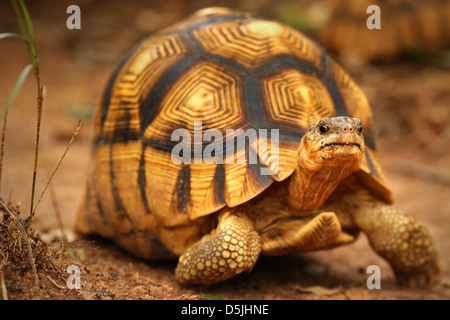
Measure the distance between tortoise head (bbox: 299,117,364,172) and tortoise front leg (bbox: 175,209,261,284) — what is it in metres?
0.57

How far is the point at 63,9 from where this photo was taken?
1256 cm

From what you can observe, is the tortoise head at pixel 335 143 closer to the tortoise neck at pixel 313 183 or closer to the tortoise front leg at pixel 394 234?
the tortoise neck at pixel 313 183

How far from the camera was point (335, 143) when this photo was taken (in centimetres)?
256

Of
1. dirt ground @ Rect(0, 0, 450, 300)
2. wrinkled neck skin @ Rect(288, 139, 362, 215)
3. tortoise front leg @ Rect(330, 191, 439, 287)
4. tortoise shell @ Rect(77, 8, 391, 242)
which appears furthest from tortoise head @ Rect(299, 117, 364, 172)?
dirt ground @ Rect(0, 0, 450, 300)

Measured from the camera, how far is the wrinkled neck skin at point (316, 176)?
264 centimetres

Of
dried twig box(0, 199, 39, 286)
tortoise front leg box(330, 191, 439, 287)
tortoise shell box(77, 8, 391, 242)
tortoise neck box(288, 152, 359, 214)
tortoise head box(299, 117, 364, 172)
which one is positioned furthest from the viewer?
tortoise front leg box(330, 191, 439, 287)

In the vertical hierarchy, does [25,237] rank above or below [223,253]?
above

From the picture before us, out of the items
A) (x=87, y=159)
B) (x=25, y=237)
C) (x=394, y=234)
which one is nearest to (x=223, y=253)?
(x=25, y=237)

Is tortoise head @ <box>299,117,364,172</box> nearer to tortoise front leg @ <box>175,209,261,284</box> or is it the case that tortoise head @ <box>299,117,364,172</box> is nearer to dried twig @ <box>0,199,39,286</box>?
tortoise front leg @ <box>175,209,261,284</box>

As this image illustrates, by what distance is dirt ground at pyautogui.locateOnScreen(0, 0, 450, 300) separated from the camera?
10.0 feet

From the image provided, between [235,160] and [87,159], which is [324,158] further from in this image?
[87,159]

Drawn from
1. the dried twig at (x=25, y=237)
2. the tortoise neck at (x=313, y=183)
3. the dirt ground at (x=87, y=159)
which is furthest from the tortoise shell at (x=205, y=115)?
the dried twig at (x=25, y=237)

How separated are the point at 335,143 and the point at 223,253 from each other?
87cm
